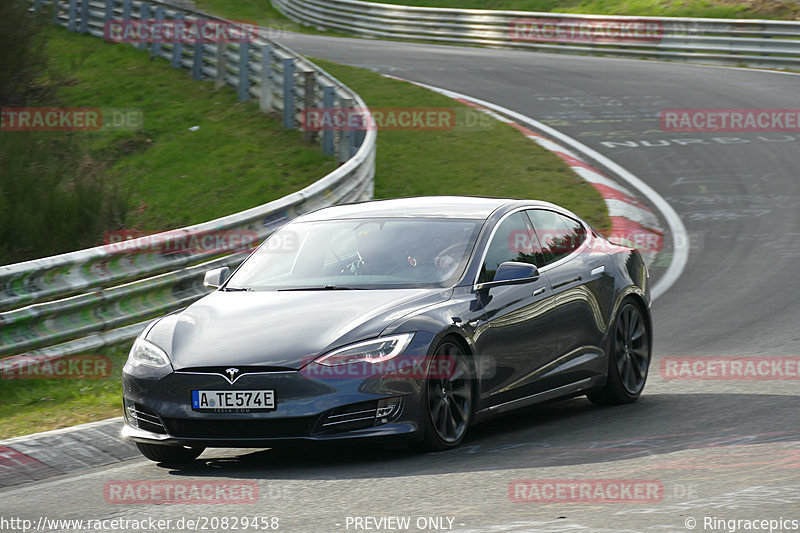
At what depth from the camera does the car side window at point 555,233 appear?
8922mm

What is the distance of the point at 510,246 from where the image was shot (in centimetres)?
855

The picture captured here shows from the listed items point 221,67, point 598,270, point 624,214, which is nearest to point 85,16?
point 221,67

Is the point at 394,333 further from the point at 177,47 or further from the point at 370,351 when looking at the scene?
the point at 177,47

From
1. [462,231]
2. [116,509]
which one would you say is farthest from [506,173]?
[116,509]

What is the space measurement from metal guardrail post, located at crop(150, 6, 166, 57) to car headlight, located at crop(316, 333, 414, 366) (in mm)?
22811

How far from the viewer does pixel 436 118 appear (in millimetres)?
24266

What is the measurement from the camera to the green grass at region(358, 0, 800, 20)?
32781mm

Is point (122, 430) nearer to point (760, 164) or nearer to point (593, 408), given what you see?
point (593, 408)
